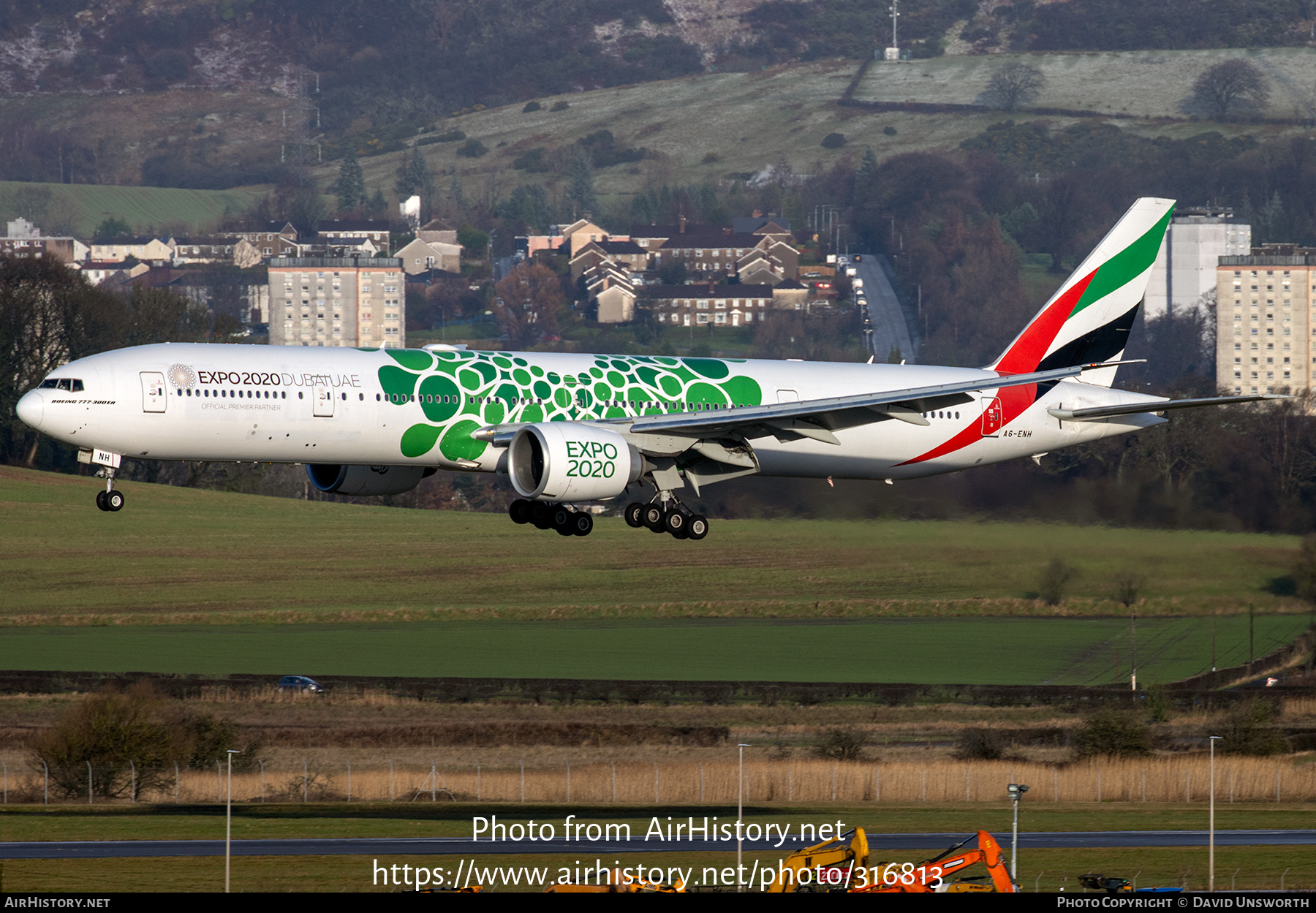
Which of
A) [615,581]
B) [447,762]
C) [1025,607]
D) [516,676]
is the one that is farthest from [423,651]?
[1025,607]

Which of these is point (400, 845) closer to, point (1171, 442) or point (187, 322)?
point (1171, 442)

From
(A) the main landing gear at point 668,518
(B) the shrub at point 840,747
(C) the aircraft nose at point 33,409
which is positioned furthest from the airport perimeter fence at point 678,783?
(C) the aircraft nose at point 33,409

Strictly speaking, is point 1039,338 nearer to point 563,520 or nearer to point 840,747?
point 563,520

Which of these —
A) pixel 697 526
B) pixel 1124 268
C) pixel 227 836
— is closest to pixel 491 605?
pixel 1124 268

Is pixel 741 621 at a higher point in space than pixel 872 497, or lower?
lower

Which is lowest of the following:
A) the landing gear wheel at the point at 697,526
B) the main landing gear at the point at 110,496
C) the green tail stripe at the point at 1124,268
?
the landing gear wheel at the point at 697,526

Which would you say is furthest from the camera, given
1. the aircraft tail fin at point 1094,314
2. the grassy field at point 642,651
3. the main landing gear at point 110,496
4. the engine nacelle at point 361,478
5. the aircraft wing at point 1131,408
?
the grassy field at point 642,651

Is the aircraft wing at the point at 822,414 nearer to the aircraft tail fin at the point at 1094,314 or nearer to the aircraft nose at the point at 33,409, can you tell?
the aircraft tail fin at the point at 1094,314
